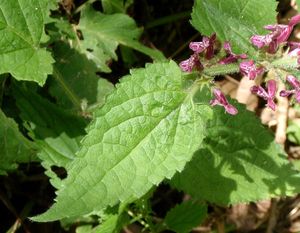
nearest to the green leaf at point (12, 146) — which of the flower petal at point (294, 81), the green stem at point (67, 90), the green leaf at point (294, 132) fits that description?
the green stem at point (67, 90)

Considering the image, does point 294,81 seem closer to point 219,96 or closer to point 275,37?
point 275,37

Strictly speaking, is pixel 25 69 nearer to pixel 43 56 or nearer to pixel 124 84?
pixel 43 56

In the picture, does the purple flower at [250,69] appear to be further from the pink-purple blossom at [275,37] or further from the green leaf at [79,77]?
the green leaf at [79,77]

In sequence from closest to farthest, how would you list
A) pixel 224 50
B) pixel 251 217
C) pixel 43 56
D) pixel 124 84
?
pixel 124 84
pixel 224 50
pixel 43 56
pixel 251 217

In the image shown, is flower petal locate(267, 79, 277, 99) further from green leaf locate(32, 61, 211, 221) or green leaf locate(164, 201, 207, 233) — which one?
green leaf locate(164, 201, 207, 233)

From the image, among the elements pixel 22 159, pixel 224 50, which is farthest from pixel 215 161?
pixel 22 159

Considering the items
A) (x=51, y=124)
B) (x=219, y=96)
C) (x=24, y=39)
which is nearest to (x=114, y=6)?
(x=51, y=124)
